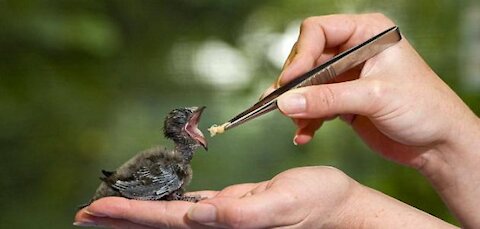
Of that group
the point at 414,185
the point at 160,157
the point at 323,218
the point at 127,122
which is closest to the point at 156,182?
the point at 160,157

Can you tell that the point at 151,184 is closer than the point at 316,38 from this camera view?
Yes

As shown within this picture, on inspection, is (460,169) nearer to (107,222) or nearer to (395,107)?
(395,107)

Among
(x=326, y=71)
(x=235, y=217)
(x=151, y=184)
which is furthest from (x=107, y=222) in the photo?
(x=326, y=71)

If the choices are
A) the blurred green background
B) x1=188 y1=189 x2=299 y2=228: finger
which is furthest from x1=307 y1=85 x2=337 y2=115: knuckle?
the blurred green background

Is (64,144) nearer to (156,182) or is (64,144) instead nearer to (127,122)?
(127,122)

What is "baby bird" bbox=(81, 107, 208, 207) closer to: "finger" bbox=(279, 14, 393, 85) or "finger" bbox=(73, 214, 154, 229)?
"finger" bbox=(73, 214, 154, 229)

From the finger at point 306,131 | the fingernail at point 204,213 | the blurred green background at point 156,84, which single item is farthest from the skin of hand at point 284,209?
the blurred green background at point 156,84
